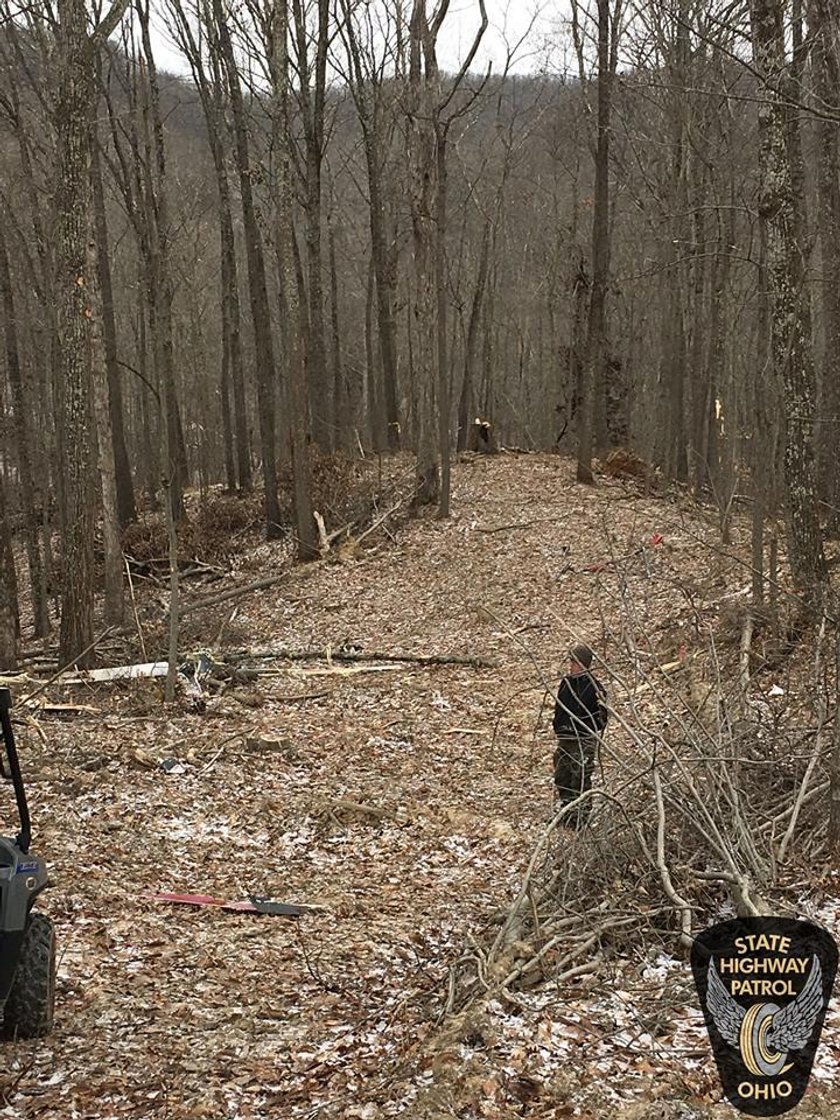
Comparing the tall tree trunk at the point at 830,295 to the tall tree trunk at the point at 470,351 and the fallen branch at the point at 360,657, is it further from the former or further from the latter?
the tall tree trunk at the point at 470,351

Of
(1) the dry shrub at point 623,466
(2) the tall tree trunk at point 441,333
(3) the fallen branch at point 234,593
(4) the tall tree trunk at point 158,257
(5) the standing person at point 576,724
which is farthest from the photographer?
(1) the dry shrub at point 623,466

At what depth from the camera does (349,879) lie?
750cm

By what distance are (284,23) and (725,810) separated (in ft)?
54.8

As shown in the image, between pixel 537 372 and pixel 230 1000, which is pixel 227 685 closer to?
pixel 230 1000

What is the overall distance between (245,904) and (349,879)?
0.93 meters

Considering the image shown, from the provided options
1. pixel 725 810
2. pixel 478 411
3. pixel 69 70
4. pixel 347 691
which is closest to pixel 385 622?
pixel 347 691

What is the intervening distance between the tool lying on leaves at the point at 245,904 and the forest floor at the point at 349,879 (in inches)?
2.8

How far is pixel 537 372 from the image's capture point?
4353 centimetres

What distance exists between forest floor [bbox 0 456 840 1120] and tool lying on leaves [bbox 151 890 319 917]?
0.23ft

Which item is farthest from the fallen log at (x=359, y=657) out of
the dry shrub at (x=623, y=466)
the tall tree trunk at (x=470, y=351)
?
the tall tree trunk at (x=470, y=351)

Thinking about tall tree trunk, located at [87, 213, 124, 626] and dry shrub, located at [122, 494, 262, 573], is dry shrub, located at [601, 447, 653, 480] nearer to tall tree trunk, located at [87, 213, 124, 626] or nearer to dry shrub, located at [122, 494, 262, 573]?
dry shrub, located at [122, 494, 262, 573]

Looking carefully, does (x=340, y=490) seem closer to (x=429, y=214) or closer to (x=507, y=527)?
(x=507, y=527)

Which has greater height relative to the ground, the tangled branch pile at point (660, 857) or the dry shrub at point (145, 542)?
the tangled branch pile at point (660, 857)

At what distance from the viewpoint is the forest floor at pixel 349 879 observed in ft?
14.3
